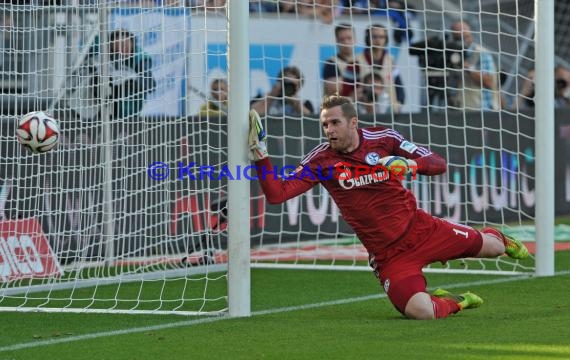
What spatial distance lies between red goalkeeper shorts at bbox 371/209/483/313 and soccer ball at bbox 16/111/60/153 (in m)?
2.44

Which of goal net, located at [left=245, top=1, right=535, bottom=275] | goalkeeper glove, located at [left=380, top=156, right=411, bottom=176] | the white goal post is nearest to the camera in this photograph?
goalkeeper glove, located at [left=380, top=156, right=411, bottom=176]

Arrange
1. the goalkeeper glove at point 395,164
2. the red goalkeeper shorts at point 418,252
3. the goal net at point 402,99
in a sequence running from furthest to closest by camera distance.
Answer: the goal net at point 402,99 < the red goalkeeper shorts at point 418,252 < the goalkeeper glove at point 395,164

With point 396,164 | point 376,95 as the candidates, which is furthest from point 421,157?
point 376,95

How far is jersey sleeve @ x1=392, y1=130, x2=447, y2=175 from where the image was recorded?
8.20m

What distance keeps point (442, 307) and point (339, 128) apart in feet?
4.54

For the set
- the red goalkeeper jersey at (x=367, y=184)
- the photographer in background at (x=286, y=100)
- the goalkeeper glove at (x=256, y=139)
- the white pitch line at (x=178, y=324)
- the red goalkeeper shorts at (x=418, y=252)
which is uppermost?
the photographer in background at (x=286, y=100)

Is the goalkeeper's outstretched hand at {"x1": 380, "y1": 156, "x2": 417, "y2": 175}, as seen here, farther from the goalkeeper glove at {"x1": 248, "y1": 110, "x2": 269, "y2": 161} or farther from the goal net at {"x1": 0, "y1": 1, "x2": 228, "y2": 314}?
the goal net at {"x1": 0, "y1": 1, "x2": 228, "y2": 314}

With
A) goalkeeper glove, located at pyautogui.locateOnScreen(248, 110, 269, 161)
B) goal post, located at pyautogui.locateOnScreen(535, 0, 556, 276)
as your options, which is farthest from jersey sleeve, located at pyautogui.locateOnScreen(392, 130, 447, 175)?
goal post, located at pyautogui.locateOnScreen(535, 0, 556, 276)

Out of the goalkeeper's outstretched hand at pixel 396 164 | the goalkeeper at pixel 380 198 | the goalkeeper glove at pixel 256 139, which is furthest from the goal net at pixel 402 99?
the goalkeeper's outstretched hand at pixel 396 164

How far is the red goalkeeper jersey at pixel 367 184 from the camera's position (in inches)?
335

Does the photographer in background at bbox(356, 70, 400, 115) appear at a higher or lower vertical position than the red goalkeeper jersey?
higher

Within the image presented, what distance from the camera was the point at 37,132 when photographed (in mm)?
8711

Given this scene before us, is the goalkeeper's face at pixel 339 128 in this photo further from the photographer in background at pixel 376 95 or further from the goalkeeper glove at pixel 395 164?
the photographer in background at pixel 376 95

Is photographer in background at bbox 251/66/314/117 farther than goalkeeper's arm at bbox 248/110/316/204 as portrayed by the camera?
Yes
